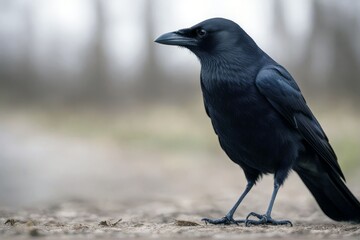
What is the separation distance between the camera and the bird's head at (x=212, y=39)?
539 cm

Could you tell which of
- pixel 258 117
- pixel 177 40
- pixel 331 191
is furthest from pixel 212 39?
pixel 331 191

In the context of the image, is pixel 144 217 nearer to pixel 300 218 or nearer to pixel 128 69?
pixel 300 218

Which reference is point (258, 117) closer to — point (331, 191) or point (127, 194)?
point (331, 191)

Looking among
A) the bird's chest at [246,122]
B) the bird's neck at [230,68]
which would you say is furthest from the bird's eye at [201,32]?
the bird's chest at [246,122]

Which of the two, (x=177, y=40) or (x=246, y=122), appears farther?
(x=177, y=40)

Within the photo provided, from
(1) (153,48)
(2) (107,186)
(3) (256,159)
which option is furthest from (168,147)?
(3) (256,159)

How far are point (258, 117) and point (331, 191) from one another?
3.48ft

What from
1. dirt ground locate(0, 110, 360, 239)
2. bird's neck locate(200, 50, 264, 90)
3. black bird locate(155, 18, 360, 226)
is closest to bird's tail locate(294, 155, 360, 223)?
black bird locate(155, 18, 360, 226)

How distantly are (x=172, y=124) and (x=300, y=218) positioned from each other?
11892mm

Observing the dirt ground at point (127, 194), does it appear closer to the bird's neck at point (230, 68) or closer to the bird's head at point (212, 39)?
the bird's neck at point (230, 68)

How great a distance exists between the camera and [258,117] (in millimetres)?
5102

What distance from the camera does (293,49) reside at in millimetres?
19891

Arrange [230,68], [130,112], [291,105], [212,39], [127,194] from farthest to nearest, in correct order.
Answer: [130,112], [127,194], [212,39], [291,105], [230,68]

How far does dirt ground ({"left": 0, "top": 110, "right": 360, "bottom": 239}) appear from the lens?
15.6 feet
